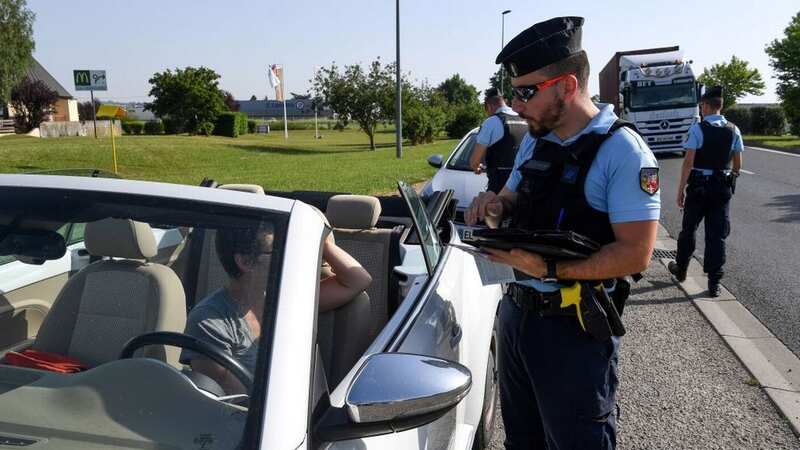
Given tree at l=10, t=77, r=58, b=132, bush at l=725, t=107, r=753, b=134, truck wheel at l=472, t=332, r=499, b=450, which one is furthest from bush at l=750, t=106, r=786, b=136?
truck wheel at l=472, t=332, r=499, b=450

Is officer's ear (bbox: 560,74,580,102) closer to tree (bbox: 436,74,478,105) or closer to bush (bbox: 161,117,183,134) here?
bush (bbox: 161,117,183,134)

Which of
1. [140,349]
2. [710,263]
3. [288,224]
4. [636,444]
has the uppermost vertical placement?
[288,224]

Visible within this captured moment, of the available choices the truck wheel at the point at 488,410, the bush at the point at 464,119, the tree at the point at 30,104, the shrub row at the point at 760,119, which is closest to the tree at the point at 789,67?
the shrub row at the point at 760,119

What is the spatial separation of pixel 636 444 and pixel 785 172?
61.4 feet

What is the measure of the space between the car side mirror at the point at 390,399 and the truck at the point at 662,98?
78.8 ft

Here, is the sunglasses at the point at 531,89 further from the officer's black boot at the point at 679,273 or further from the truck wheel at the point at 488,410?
the officer's black boot at the point at 679,273

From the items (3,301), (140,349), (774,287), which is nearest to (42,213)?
(3,301)

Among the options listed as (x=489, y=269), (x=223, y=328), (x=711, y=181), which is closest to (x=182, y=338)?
(x=223, y=328)

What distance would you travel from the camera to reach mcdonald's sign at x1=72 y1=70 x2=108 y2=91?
15391 mm

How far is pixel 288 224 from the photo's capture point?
74.8 inches

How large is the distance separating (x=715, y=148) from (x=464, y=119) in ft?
169

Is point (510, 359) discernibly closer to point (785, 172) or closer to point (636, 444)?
point (636, 444)

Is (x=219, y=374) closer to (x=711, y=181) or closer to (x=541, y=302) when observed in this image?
(x=541, y=302)

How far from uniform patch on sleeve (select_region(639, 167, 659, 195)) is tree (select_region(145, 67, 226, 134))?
58.9 metres
